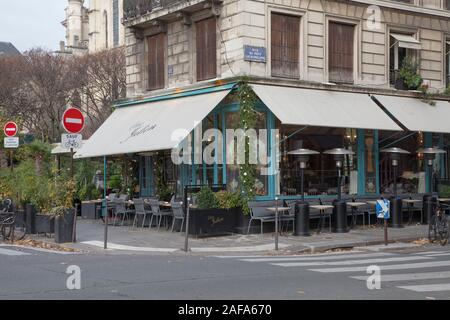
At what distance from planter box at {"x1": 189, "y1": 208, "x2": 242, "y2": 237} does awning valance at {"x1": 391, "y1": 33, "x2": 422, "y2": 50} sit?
27.1 feet

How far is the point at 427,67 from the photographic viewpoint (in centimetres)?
2256

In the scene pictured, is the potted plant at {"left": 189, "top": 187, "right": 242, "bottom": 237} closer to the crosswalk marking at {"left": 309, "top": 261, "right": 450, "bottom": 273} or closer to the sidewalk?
the sidewalk

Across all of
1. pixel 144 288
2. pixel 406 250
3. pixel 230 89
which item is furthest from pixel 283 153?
pixel 144 288

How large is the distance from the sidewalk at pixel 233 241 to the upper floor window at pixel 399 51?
223 inches

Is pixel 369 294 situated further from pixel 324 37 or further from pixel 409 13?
pixel 409 13

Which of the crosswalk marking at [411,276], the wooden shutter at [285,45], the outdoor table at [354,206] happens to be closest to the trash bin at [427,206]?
the outdoor table at [354,206]

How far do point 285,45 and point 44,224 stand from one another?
28.4 ft

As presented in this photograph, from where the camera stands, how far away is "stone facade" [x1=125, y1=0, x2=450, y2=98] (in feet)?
60.5

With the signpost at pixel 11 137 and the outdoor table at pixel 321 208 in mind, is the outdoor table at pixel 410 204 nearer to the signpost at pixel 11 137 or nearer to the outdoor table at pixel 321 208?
the outdoor table at pixel 321 208

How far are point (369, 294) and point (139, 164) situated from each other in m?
15.9

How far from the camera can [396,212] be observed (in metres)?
19.3

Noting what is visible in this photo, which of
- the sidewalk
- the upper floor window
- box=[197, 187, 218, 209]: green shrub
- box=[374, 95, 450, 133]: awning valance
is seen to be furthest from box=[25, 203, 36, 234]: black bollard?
the upper floor window

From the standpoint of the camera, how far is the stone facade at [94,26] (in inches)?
2430
